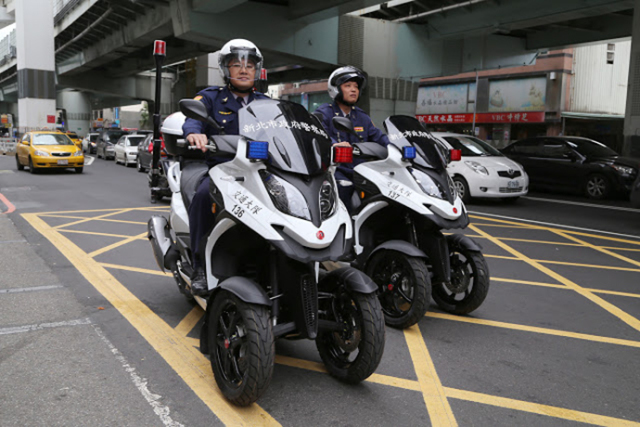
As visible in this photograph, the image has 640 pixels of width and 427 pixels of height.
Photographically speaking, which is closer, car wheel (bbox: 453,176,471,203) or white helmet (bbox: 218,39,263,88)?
white helmet (bbox: 218,39,263,88)

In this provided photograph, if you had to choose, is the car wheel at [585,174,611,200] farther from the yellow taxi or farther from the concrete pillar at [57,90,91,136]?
the concrete pillar at [57,90,91,136]

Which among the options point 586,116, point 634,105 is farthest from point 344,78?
point 586,116

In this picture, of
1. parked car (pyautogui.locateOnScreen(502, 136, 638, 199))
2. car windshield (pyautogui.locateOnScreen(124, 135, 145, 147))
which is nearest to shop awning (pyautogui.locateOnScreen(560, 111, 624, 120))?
parked car (pyautogui.locateOnScreen(502, 136, 638, 199))

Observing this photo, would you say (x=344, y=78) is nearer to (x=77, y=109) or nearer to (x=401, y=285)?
(x=401, y=285)

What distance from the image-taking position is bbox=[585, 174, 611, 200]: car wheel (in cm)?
1413

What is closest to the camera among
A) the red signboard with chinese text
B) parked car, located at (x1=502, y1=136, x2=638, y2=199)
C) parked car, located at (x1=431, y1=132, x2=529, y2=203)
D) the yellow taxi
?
parked car, located at (x1=431, y1=132, x2=529, y2=203)

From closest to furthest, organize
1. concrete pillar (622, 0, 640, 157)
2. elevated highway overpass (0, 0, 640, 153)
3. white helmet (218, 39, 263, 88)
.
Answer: white helmet (218, 39, 263, 88)
concrete pillar (622, 0, 640, 157)
elevated highway overpass (0, 0, 640, 153)

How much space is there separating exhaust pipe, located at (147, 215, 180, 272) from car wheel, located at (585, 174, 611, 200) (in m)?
12.2

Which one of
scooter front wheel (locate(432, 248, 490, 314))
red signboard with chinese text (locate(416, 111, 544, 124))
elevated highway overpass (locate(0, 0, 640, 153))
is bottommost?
scooter front wheel (locate(432, 248, 490, 314))

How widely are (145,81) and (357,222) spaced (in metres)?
44.7

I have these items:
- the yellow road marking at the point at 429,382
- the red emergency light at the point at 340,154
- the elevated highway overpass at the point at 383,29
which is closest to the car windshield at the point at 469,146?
the elevated highway overpass at the point at 383,29

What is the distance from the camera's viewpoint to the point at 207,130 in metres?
3.87

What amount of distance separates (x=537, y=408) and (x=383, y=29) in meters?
20.0

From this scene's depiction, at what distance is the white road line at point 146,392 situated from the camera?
300 centimetres
